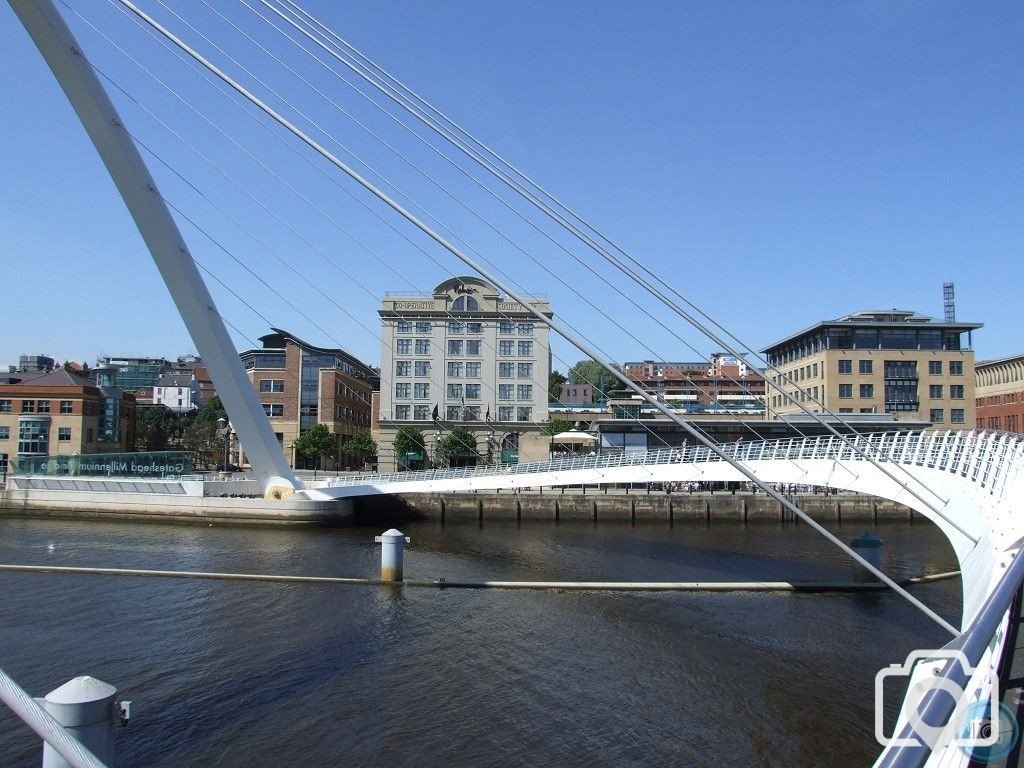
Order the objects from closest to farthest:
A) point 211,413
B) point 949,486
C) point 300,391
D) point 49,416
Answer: point 949,486 < point 49,416 < point 300,391 < point 211,413

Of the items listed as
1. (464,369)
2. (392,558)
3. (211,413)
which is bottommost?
(392,558)

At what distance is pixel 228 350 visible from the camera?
26.6 m

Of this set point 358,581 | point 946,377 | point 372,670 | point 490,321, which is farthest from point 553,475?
point 946,377

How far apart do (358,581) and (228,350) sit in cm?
1193

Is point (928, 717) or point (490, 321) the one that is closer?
point (928, 717)

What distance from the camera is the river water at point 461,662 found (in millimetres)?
9133

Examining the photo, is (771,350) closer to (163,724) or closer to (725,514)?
(725,514)

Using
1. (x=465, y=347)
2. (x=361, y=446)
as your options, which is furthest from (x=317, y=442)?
(x=465, y=347)

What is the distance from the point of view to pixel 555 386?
8738 centimetres

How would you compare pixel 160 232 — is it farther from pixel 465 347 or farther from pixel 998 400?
pixel 998 400

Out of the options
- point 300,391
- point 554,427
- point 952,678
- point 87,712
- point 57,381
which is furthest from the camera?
point 300,391

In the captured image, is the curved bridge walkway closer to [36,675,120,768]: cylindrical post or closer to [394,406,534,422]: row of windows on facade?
[36,675,120,768]: cylindrical post

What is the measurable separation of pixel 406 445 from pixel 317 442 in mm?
5638

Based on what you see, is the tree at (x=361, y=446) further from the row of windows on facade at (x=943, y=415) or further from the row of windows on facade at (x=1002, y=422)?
the row of windows on facade at (x=1002, y=422)
